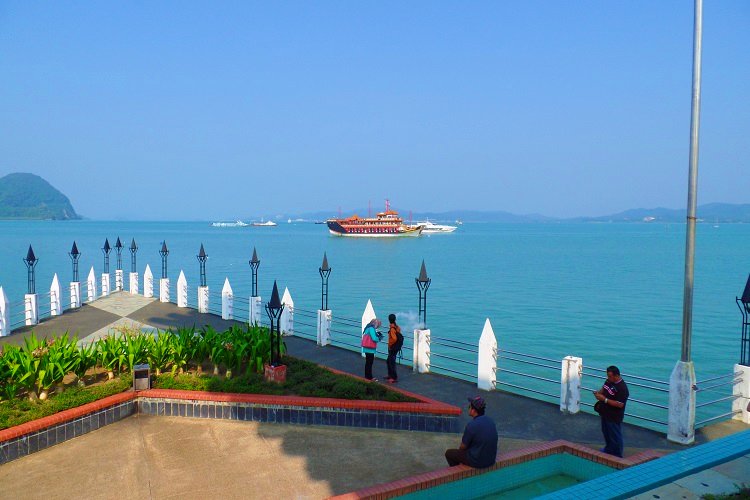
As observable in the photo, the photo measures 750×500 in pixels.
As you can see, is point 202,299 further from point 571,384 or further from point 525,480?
point 525,480

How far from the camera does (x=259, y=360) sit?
10.5m

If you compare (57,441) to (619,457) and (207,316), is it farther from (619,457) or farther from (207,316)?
(207,316)

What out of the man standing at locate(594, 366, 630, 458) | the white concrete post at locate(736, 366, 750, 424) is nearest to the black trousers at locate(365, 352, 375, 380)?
the man standing at locate(594, 366, 630, 458)

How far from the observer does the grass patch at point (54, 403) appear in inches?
321

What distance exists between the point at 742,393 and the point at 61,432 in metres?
10.6

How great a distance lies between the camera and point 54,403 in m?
8.69

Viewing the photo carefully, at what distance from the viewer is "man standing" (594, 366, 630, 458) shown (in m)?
7.53

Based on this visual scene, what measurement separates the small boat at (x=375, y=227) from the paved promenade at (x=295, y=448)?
118 metres

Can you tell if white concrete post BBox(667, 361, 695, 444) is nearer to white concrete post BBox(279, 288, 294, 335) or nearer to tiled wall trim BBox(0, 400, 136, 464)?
tiled wall trim BBox(0, 400, 136, 464)

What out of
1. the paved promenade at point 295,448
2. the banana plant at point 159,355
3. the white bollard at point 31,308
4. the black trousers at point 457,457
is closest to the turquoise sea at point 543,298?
the paved promenade at point 295,448

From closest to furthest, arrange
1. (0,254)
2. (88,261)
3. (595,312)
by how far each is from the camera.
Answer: (595,312)
(88,261)
(0,254)

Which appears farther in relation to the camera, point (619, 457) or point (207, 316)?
point (207, 316)

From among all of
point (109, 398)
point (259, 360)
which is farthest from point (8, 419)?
point (259, 360)

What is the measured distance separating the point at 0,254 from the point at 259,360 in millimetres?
76822
